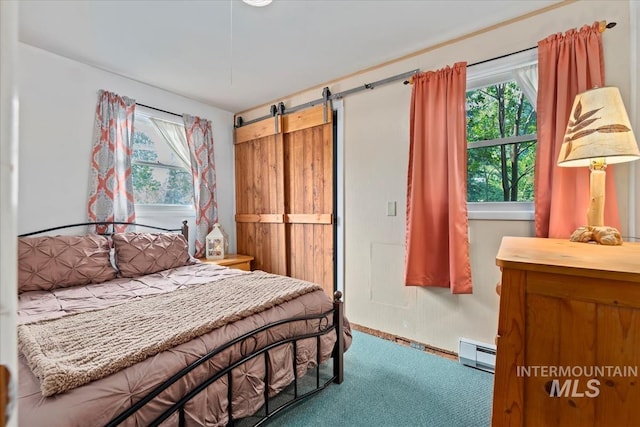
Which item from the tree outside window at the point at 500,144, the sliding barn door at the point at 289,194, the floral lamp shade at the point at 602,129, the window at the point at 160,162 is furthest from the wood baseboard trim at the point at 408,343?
the window at the point at 160,162

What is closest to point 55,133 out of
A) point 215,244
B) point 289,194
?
point 215,244

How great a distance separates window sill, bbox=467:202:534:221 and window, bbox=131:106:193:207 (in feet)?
9.57

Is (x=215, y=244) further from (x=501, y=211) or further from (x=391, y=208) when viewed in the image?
(x=501, y=211)

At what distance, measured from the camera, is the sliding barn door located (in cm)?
296

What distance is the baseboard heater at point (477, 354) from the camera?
2023 millimetres

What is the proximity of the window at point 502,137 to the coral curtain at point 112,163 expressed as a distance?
2992 mm

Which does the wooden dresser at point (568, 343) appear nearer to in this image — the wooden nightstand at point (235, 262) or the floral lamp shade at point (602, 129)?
the floral lamp shade at point (602, 129)

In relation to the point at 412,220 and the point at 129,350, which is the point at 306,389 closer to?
the point at 129,350

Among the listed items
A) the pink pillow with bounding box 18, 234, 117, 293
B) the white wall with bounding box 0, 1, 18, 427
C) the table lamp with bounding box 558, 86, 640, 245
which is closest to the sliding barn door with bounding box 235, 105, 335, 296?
the pink pillow with bounding box 18, 234, 117, 293

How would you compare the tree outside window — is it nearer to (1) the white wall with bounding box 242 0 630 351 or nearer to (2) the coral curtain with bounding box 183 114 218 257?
(1) the white wall with bounding box 242 0 630 351

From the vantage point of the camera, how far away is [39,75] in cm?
232

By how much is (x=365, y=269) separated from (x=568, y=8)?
7.50ft

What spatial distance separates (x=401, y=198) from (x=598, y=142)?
129 cm

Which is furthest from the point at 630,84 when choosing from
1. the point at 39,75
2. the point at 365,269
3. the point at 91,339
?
the point at 39,75
